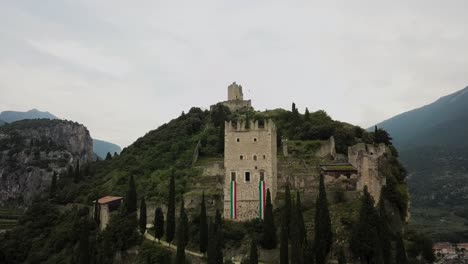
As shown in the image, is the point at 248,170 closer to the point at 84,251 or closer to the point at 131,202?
the point at 131,202

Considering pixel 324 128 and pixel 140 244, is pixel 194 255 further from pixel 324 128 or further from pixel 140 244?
pixel 324 128

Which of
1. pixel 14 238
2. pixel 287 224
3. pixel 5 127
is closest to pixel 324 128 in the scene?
pixel 287 224

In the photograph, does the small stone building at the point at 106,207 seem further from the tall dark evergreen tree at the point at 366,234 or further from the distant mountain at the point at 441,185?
the distant mountain at the point at 441,185

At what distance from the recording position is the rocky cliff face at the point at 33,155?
133m

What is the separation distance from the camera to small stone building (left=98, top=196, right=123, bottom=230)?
51.7m

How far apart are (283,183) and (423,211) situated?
77.9 m

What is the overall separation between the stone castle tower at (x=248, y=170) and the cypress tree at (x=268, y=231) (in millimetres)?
3699

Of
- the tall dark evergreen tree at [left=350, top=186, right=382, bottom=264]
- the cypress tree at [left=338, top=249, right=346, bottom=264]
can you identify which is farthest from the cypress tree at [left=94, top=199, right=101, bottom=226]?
the tall dark evergreen tree at [left=350, top=186, right=382, bottom=264]

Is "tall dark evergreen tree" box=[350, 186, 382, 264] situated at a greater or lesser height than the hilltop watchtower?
lesser

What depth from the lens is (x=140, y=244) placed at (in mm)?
44031

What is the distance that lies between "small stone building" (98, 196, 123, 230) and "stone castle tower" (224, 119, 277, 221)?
1472cm

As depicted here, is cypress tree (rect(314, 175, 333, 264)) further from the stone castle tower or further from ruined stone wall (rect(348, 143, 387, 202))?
the stone castle tower

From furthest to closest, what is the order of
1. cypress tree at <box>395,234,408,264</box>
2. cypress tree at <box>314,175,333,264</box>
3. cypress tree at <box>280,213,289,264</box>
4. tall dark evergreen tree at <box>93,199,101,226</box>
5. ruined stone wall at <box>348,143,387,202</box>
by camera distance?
tall dark evergreen tree at <box>93,199,101,226</box> → ruined stone wall at <box>348,143,387,202</box> → cypress tree at <box>314,175,333,264</box> → cypress tree at <box>280,213,289,264</box> → cypress tree at <box>395,234,408,264</box>

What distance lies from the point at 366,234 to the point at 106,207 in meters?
29.0
